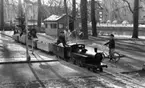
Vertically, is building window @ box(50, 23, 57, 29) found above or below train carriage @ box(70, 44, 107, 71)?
above

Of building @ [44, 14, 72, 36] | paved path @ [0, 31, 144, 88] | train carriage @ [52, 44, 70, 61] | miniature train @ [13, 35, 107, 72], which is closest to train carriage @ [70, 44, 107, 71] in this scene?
miniature train @ [13, 35, 107, 72]

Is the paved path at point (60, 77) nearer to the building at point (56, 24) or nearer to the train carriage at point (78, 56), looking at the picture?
the train carriage at point (78, 56)

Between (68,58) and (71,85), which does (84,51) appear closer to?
(68,58)

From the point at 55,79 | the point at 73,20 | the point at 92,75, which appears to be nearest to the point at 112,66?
the point at 92,75

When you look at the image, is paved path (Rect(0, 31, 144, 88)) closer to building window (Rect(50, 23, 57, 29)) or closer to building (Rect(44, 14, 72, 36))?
building (Rect(44, 14, 72, 36))

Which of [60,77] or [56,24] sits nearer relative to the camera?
[60,77]

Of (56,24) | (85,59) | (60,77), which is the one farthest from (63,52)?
(56,24)

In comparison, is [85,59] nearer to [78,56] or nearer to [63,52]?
[78,56]

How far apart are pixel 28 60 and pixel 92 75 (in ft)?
16.1

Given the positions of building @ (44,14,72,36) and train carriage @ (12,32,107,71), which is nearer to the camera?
train carriage @ (12,32,107,71)

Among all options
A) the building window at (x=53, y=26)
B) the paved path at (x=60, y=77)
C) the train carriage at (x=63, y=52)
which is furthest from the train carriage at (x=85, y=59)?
the building window at (x=53, y=26)

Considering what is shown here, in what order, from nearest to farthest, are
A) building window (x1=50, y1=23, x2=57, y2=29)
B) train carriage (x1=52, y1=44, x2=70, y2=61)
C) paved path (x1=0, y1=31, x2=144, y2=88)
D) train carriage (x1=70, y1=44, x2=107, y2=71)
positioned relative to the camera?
1. paved path (x1=0, y1=31, x2=144, y2=88)
2. train carriage (x1=70, y1=44, x2=107, y2=71)
3. train carriage (x1=52, y1=44, x2=70, y2=61)
4. building window (x1=50, y1=23, x2=57, y2=29)

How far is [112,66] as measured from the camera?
46.1 ft

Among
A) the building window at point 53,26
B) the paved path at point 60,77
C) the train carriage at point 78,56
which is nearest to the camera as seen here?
→ the paved path at point 60,77
